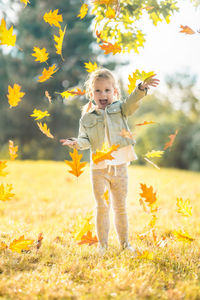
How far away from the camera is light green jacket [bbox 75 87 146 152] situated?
92.3 inches

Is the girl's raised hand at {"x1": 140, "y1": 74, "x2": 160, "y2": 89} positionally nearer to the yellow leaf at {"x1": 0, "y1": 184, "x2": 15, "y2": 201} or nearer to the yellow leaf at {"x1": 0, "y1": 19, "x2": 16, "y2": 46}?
the yellow leaf at {"x1": 0, "y1": 19, "x2": 16, "y2": 46}

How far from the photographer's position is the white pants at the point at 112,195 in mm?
2359

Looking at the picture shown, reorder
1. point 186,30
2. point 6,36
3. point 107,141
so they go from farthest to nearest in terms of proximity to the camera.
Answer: point 107,141
point 186,30
point 6,36

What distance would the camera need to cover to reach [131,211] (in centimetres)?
471

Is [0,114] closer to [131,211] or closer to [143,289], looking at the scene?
[131,211]

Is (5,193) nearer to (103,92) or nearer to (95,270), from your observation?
(95,270)

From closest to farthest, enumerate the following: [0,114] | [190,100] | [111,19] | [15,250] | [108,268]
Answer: [108,268] < [15,250] < [111,19] < [0,114] < [190,100]

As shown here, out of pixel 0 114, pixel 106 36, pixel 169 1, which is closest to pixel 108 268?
pixel 106 36

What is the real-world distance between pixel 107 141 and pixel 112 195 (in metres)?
0.44

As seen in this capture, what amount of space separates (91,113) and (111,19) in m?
0.72

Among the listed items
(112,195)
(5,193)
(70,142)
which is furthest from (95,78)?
(5,193)

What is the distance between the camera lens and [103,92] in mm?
2355

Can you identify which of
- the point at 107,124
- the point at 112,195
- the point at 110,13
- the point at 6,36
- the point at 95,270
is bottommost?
the point at 95,270

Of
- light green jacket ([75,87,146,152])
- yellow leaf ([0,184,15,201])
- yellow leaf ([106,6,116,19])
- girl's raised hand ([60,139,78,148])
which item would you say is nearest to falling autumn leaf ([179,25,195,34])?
yellow leaf ([106,6,116,19])
